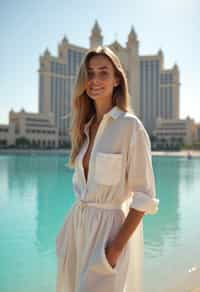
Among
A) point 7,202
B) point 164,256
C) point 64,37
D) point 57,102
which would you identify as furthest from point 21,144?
point 164,256

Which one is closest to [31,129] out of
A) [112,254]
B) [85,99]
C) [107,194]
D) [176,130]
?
[176,130]

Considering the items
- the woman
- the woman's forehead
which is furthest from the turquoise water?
the woman's forehead

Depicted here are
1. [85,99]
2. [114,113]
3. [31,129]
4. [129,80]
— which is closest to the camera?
Answer: [114,113]

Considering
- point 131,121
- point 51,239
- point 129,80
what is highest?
point 129,80

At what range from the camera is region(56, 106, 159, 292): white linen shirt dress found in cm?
129

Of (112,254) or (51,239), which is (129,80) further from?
(112,254)

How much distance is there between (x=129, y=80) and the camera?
78.6 meters

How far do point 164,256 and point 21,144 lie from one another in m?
56.0

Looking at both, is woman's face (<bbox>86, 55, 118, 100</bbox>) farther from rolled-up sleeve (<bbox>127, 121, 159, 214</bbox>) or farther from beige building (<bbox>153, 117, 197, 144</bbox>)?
beige building (<bbox>153, 117, 197, 144</bbox>)

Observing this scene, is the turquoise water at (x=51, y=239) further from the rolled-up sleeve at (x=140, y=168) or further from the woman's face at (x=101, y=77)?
the woman's face at (x=101, y=77)

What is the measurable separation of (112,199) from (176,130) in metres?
76.0

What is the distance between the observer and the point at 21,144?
5912 cm

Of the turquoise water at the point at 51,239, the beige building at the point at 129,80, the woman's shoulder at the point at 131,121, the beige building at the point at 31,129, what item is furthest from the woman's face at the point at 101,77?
the beige building at the point at 129,80

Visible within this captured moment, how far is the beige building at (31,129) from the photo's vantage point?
2613 inches
